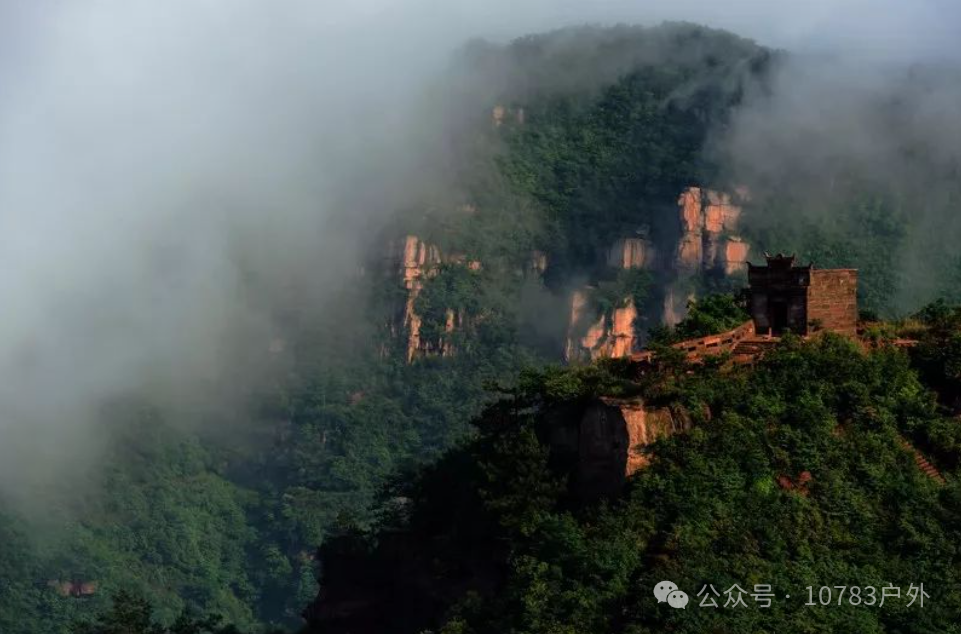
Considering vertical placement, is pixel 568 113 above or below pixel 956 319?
above

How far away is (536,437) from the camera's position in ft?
161

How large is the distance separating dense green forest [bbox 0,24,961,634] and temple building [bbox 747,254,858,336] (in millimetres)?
1486

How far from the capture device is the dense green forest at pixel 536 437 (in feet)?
146

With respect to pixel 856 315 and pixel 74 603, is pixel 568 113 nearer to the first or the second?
pixel 74 603

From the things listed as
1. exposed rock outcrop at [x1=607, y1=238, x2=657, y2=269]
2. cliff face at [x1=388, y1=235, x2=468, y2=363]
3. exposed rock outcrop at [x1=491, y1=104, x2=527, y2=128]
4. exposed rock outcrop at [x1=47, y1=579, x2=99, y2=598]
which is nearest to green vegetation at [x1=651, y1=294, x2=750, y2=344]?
exposed rock outcrop at [x1=47, y1=579, x2=99, y2=598]

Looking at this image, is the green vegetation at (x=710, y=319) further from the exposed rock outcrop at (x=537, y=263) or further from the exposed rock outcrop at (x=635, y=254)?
the exposed rock outcrop at (x=537, y=263)

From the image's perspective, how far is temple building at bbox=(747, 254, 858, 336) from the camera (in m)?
50.2

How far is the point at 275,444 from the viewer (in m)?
144

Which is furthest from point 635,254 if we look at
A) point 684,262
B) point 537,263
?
point 537,263

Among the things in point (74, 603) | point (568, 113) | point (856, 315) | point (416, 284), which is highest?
point (568, 113)

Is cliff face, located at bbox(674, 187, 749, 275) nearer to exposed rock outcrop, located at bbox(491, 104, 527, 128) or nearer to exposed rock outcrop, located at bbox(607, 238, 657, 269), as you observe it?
exposed rock outcrop, located at bbox(607, 238, 657, 269)

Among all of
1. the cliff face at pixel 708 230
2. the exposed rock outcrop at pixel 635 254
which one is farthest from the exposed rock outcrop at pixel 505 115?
the cliff face at pixel 708 230

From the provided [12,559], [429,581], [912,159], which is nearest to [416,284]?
[912,159]

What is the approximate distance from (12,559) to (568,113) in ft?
221
